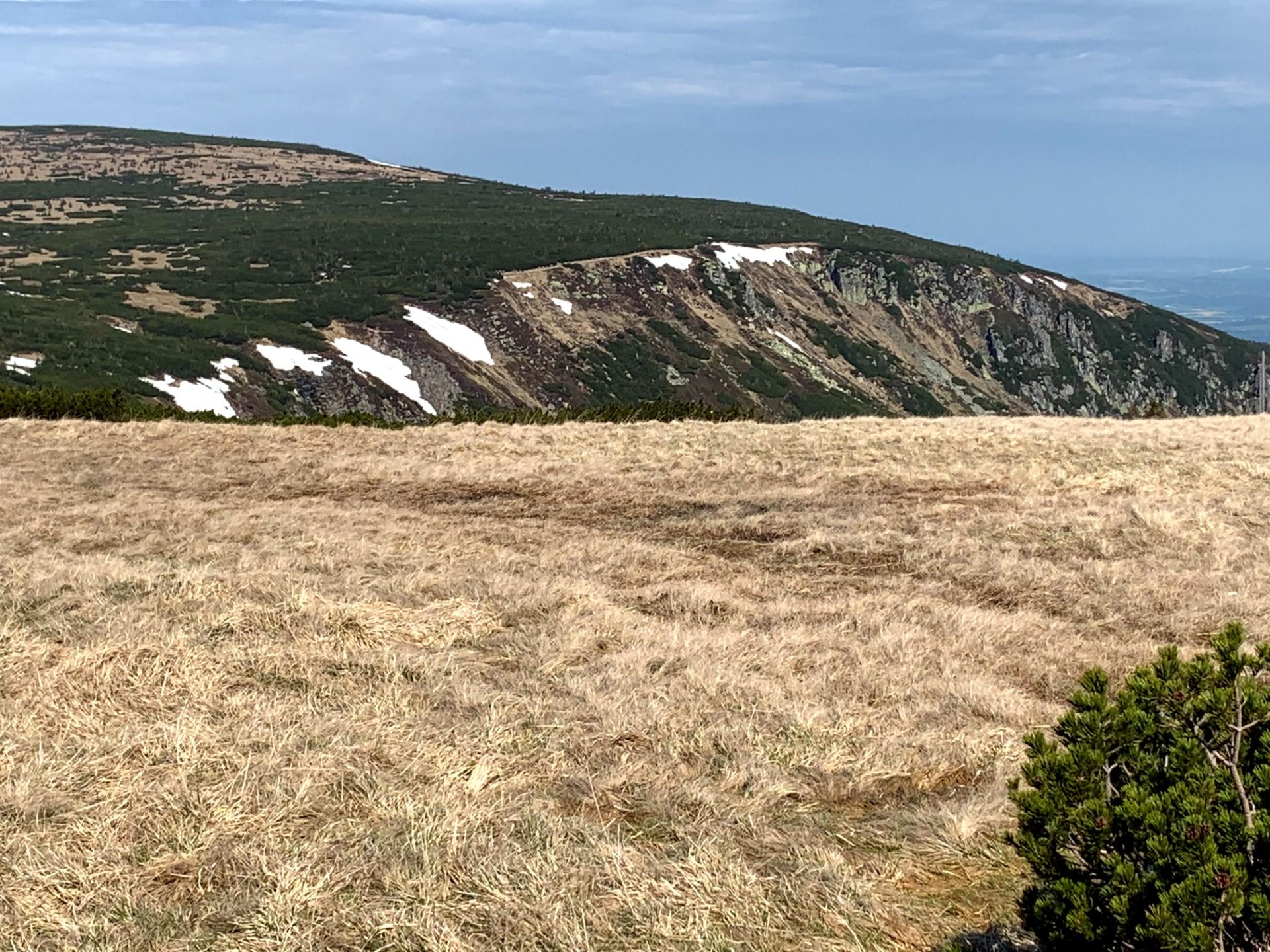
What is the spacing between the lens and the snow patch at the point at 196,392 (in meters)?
72.1

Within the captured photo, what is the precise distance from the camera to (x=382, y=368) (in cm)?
9688

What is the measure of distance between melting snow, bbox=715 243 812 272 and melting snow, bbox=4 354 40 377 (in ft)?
335

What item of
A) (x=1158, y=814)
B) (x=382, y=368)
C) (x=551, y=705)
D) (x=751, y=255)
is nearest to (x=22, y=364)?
(x=382, y=368)

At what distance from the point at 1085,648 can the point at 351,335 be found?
325ft

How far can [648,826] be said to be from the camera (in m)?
5.53

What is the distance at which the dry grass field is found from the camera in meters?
4.73

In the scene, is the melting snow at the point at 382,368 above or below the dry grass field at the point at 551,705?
below

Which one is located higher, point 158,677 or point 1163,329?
point 1163,329

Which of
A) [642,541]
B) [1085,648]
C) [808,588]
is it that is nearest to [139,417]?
[642,541]

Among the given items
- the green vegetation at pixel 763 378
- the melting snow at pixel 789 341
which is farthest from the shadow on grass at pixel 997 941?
the melting snow at pixel 789 341

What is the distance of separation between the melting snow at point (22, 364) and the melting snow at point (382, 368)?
1087 inches

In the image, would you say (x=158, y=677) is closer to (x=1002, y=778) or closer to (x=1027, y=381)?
(x=1002, y=778)

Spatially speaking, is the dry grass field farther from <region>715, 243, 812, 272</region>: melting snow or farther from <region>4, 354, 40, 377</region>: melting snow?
<region>715, 243, 812, 272</region>: melting snow

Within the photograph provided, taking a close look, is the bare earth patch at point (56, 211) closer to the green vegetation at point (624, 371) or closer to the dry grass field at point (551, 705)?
the green vegetation at point (624, 371)
